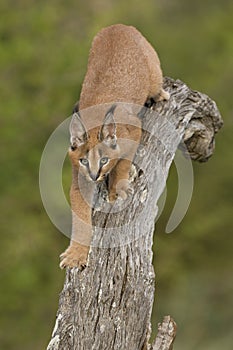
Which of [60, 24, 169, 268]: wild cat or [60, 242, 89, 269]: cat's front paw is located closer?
[60, 242, 89, 269]: cat's front paw

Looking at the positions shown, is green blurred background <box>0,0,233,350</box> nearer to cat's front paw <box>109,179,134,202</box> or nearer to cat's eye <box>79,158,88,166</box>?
cat's front paw <box>109,179,134,202</box>

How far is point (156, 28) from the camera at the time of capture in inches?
776

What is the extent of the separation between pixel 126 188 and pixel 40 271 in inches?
432

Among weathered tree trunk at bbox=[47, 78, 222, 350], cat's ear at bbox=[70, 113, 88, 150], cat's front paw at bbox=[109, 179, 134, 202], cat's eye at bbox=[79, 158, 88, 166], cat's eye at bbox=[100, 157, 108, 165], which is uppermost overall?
cat's ear at bbox=[70, 113, 88, 150]

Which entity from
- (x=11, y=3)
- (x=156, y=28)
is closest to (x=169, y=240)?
(x=156, y=28)

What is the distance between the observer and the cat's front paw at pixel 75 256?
6.42 metres

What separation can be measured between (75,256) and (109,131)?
0.91 m

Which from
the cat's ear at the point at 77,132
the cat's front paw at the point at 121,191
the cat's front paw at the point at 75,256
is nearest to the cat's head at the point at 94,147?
the cat's ear at the point at 77,132

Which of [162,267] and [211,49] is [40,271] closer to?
[162,267]

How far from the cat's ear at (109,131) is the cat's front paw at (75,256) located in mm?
756

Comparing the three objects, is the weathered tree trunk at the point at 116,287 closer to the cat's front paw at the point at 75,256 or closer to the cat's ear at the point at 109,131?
the cat's front paw at the point at 75,256

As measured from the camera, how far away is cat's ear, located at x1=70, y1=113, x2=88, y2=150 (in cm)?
651

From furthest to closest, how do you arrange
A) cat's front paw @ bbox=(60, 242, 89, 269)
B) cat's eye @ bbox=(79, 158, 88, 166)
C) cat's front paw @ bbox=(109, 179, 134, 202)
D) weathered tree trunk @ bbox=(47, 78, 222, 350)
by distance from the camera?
cat's front paw @ bbox=(109, 179, 134, 202) → cat's eye @ bbox=(79, 158, 88, 166) → cat's front paw @ bbox=(60, 242, 89, 269) → weathered tree trunk @ bbox=(47, 78, 222, 350)

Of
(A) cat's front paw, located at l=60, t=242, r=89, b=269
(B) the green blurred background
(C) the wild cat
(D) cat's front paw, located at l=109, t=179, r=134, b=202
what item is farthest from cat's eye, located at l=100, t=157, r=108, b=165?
(B) the green blurred background
